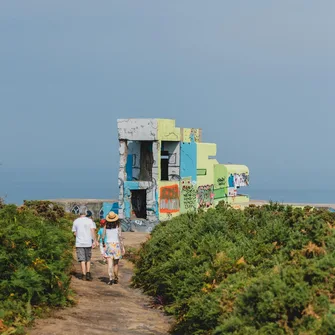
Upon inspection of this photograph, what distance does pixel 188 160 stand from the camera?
4203 centimetres

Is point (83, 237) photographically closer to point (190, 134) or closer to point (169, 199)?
point (169, 199)

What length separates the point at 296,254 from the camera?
510 inches

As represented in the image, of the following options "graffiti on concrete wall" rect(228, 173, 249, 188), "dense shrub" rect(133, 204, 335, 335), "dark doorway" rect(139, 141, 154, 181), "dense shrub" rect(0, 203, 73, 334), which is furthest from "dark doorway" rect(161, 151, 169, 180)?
"dense shrub" rect(0, 203, 73, 334)

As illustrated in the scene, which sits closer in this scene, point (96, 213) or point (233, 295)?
point (233, 295)

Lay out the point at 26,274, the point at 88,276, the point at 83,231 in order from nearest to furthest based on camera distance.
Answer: the point at 26,274
the point at 83,231
the point at 88,276

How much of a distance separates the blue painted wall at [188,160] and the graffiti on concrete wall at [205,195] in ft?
5.28

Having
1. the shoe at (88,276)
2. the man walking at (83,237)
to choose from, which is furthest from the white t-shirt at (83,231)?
the shoe at (88,276)

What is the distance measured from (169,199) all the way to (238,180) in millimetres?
12969

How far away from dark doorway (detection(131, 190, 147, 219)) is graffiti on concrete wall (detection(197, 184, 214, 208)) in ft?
11.4

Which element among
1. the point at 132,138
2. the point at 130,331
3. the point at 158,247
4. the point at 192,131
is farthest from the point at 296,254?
the point at 192,131

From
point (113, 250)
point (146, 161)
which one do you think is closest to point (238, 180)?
point (146, 161)

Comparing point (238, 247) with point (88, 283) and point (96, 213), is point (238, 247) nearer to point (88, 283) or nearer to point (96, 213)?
point (88, 283)

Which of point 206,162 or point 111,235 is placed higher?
point 206,162

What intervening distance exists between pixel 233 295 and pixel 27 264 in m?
4.67
